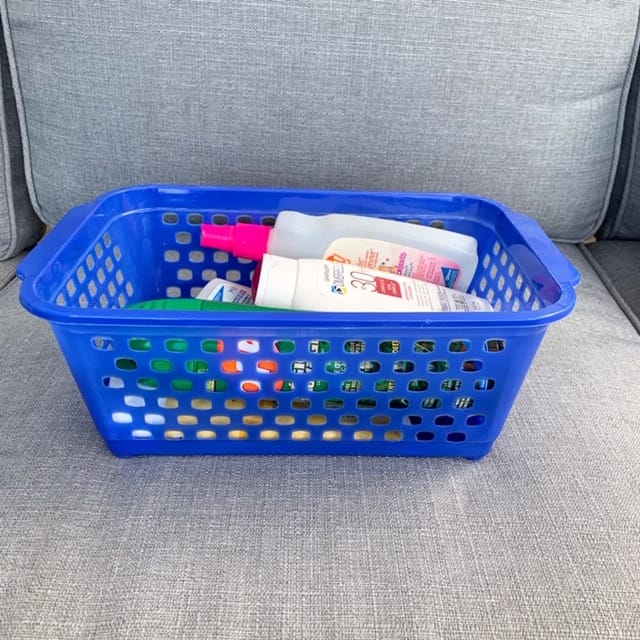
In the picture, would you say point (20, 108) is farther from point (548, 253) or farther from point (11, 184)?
point (548, 253)

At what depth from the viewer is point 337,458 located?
18.4 inches

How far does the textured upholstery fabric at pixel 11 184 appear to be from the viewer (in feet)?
2.19

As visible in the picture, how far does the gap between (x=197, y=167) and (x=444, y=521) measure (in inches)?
18.8

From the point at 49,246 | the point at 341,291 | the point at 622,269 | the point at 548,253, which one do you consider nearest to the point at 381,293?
the point at 341,291

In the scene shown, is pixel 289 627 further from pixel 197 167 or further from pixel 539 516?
pixel 197 167

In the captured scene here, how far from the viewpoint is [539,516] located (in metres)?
0.42

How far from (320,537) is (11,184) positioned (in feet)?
1.85

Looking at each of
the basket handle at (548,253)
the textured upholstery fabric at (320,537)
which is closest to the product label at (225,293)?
the textured upholstery fabric at (320,537)

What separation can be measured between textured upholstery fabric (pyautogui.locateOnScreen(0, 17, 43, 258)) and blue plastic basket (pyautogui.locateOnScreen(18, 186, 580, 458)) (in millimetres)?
229

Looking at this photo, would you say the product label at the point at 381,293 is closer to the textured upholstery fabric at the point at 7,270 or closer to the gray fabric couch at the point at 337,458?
the gray fabric couch at the point at 337,458

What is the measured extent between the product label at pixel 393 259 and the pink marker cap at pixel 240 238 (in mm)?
67

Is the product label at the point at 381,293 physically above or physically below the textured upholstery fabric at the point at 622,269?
above

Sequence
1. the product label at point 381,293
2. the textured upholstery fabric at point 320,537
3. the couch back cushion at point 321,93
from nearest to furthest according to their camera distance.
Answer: the textured upholstery fabric at point 320,537 < the product label at point 381,293 < the couch back cushion at point 321,93

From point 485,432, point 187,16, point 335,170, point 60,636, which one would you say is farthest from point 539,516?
point 187,16
